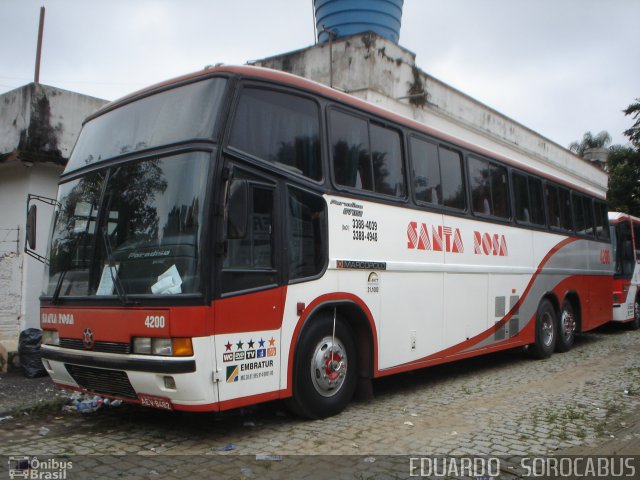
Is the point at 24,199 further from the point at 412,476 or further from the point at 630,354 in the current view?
the point at 630,354

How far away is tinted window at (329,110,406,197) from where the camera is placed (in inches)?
261

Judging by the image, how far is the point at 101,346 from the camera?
5.36 m

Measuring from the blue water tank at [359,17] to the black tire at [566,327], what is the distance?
21.8 ft

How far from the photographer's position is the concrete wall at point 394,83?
11852 millimetres

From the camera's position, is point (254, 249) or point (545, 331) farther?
point (545, 331)

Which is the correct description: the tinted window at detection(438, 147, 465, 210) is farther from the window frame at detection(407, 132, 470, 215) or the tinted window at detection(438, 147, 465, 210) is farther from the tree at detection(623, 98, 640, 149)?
the tree at detection(623, 98, 640, 149)

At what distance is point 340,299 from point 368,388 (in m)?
1.27

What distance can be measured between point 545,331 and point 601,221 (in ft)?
14.2

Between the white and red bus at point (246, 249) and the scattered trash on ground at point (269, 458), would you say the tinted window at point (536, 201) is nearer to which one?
the white and red bus at point (246, 249)

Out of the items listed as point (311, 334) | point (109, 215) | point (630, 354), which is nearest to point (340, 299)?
point (311, 334)

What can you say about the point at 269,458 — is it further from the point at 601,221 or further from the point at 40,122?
the point at 601,221

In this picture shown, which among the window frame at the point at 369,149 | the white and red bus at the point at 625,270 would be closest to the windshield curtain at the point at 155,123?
the window frame at the point at 369,149

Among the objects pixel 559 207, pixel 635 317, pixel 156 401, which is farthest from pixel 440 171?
pixel 635 317

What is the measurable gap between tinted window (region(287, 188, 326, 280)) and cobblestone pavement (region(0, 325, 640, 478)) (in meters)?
1.54
